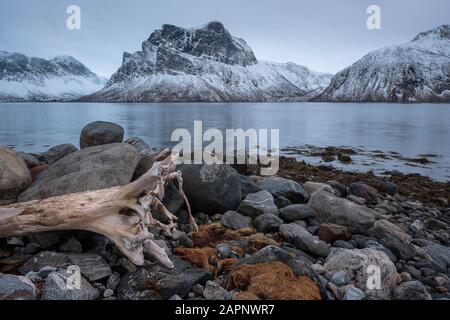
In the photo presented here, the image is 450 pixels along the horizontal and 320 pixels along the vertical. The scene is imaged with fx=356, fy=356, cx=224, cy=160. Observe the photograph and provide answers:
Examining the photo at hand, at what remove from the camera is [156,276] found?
4652 mm

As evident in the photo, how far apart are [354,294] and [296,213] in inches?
123

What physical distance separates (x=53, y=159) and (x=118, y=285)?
27.4ft

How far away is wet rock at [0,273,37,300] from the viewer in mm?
4027

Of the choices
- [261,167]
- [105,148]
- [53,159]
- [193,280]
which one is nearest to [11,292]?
[193,280]

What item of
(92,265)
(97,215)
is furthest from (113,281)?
(97,215)

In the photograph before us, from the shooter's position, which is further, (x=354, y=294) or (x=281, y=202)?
(x=281, y=202)

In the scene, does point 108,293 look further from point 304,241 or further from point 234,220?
point 304,241

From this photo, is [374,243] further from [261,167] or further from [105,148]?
[261,167]

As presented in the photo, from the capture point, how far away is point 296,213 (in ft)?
25.7

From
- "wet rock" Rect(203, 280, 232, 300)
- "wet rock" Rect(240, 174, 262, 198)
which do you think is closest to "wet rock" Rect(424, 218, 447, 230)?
"wet rock" Rect(240, 174, 262, 198)

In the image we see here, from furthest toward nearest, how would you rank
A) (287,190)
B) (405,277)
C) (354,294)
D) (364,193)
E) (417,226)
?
(364,193) < (287,190) < (417,226) < (405,277) < (354,294)

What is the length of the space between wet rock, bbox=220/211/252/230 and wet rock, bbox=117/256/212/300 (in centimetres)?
228

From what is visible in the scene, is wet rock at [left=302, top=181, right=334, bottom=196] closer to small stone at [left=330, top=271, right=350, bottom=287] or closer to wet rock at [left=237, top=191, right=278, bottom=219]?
wet rock at [left=237, top=191, right=278, bottom=219]

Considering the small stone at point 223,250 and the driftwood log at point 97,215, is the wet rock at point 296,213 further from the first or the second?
the driftwood log at point 97,215
